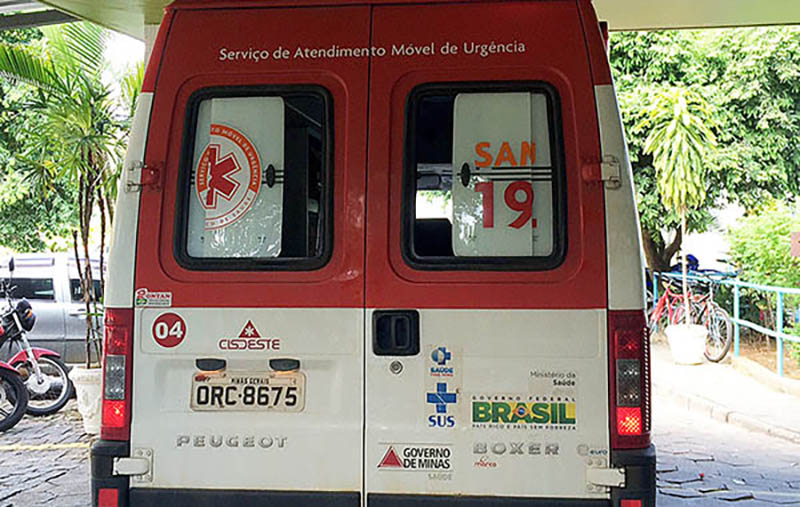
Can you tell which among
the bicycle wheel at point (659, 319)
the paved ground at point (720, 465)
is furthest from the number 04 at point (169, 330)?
the bicycle wheel at point (659, 319)

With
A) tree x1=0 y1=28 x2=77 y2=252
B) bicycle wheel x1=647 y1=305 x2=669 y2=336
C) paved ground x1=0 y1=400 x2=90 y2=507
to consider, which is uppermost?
tree x1=0 y1=28 x2=77 y2=252

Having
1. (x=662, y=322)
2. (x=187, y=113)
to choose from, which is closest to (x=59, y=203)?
(x=662, y=322)

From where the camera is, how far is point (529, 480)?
342 cm

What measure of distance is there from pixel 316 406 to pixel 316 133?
3.53ft

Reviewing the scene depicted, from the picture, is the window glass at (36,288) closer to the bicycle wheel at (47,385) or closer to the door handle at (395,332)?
the bicycle wheel at (47,385)

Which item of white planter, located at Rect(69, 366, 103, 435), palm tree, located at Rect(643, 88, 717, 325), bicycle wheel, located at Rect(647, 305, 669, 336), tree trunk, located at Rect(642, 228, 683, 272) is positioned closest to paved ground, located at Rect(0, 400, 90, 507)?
white planter, located at Rect(69, 366, 103, 435)

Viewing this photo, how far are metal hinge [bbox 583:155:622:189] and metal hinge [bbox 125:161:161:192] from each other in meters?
1.67

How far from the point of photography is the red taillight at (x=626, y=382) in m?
3.38

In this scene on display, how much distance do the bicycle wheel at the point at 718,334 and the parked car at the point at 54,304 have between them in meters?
8.20

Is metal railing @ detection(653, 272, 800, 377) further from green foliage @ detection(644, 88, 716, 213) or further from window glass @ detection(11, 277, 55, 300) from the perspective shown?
window glass @ detection(11, 277, 55, 300)

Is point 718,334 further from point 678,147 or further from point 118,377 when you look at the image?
point 118,377

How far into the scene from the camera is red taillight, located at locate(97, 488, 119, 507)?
139 inches

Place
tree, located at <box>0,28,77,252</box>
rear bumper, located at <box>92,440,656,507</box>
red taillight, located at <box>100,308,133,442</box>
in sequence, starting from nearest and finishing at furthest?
rear bumper, located at <box>92,440,656,507</box>, red taillight, located at <box>100,308,133,442</box>, tree, located at <box>0,28,77,252</box>

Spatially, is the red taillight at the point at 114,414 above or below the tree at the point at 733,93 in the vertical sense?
below
